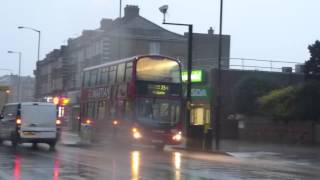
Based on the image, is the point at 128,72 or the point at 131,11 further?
the point at 131,11

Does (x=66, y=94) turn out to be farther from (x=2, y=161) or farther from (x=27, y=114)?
(x=2, y=161)

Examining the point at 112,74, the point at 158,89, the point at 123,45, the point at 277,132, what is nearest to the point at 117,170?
the point at 158,89

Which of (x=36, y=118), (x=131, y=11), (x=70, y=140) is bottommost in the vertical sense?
(x=70, y=140)

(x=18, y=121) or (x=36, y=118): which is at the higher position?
(x=36, y=118)

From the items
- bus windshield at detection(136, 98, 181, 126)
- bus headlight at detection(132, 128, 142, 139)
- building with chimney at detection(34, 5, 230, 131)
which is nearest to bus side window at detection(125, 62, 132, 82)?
bus windshield at detection(136, 98, 181, 126)

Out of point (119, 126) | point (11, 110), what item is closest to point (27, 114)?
point (11, 110)

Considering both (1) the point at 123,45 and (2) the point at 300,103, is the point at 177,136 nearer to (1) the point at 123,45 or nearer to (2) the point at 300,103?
(2) the point at 300,103

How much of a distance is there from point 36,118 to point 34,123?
0.79 feet

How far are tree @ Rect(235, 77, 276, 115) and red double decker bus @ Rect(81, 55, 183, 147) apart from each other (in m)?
16.6

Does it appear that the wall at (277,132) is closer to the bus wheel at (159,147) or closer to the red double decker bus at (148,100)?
the red double decker bus at (148,100)

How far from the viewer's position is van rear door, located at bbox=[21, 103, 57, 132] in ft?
98.5

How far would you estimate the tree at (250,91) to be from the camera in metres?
48.8

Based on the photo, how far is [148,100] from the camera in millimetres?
32344

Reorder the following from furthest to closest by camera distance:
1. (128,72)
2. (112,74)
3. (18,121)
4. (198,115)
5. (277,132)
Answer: (198,115) → (277,132) → (112,74) → (128,72) → (18,121)
